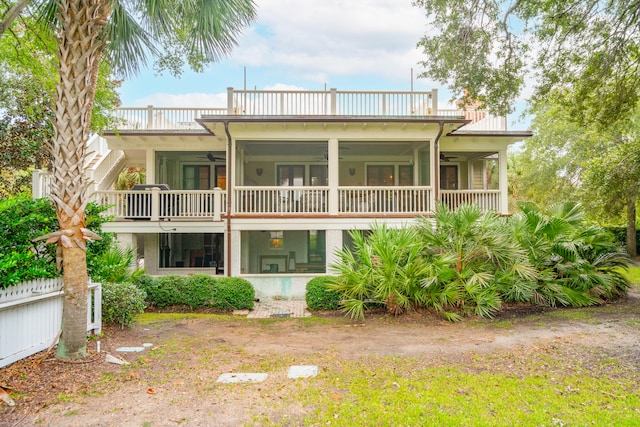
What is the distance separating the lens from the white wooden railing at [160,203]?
11797 millimetres

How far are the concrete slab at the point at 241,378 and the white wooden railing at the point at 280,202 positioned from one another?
7.63 metres

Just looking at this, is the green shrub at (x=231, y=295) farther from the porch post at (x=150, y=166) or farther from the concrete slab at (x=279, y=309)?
the porch post at (x=150, y=166)

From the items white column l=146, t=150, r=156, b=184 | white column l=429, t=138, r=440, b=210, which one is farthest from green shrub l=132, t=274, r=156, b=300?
white column l=429, t=138, r=440, b=210

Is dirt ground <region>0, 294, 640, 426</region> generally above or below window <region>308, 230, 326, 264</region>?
below

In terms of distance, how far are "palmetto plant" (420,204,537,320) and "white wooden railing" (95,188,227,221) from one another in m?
7.00

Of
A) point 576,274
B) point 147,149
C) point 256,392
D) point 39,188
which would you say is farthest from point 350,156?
point 256,392

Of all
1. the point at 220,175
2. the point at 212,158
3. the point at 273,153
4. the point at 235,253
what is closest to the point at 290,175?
the point at 273,153

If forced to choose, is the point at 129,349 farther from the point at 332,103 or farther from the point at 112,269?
the point at 332,103

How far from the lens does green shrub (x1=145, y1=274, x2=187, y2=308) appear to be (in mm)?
9508

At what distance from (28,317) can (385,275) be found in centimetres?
637

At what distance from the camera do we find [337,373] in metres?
4.79

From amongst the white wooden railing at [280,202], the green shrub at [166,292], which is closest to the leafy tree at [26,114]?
the white wooden railing at [280,202]

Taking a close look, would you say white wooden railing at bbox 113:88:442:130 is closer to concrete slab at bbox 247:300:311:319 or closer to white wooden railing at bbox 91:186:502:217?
white wooden railing at bbox 91:186:502:217

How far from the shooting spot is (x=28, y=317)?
5.20 meters
